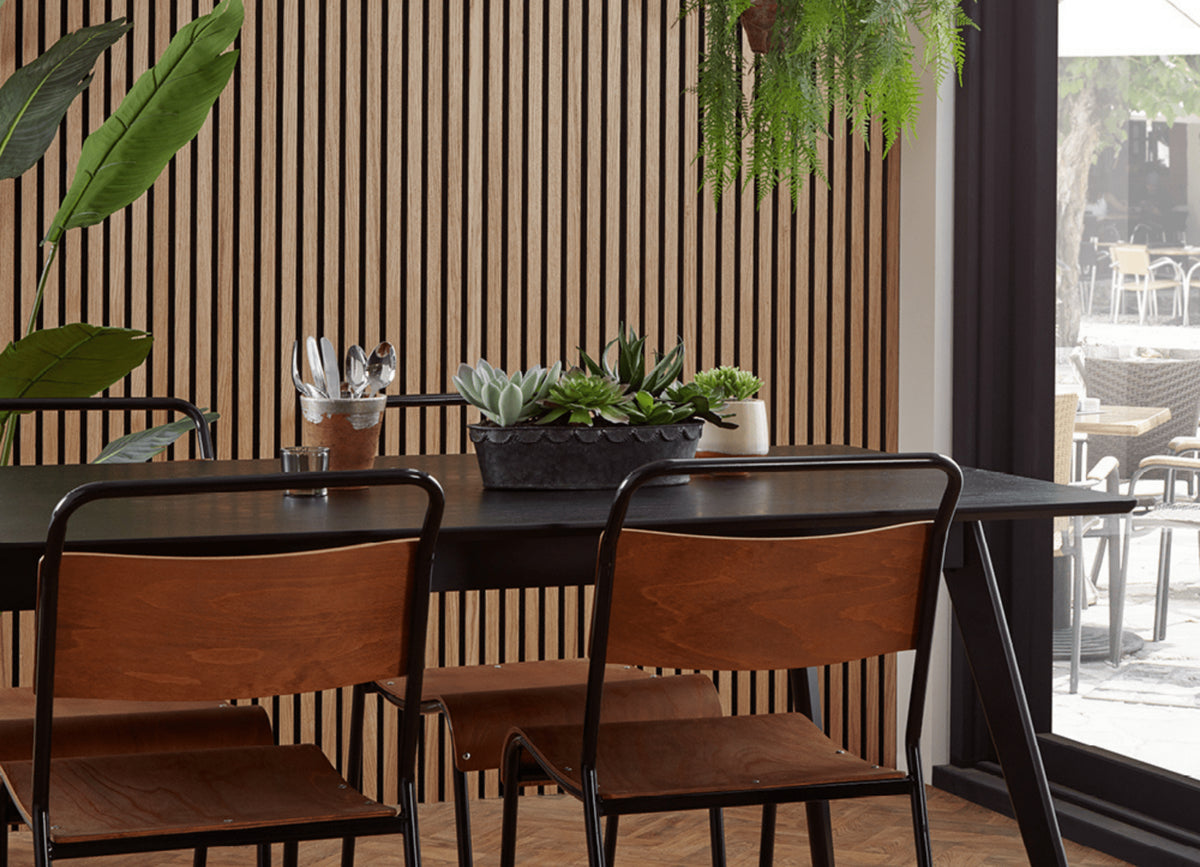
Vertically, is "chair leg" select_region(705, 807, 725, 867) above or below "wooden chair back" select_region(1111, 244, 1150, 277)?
below

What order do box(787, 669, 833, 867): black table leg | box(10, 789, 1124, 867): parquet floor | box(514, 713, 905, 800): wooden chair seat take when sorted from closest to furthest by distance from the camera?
box(514, 713, 905, 800): wooden chair seat
box(787, 669, 833, 867): black table leg
box(10, 789, 1124, 867): parquet floor

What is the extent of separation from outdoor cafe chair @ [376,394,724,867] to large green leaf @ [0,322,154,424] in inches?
29.5

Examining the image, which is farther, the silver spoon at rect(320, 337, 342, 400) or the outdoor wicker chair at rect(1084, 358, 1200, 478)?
the outdoor wicker chair at rect(1084, 358, 1200, 478)

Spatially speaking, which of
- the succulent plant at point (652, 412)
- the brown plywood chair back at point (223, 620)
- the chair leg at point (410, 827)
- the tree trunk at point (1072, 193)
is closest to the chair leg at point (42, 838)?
the brown plywood chair back at point (223, 620)

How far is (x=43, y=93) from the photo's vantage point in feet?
10.1

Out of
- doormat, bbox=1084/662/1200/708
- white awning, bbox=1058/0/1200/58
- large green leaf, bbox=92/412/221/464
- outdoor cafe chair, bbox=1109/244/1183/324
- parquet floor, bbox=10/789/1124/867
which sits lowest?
parquet floor, bbox=10/789/1124/867

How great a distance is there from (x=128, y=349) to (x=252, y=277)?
0.66 m

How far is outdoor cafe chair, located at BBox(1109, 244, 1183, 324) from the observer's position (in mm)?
3369

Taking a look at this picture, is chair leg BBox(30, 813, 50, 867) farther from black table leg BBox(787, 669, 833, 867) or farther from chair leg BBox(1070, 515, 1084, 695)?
chair leg BBox(1070, 515, 1084, 695)

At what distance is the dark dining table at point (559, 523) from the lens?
1.63 meters

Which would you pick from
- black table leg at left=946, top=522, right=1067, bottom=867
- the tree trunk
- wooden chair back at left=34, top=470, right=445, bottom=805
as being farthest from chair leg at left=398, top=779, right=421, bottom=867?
the tree trunk

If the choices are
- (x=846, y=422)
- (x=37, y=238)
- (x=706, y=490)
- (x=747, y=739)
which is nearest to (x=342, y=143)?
(x=37, y=238)

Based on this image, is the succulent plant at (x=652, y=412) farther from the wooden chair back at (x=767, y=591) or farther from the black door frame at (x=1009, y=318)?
the black door frame at (x=1009, y=318)

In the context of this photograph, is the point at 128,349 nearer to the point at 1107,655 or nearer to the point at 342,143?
the point at 342,143
